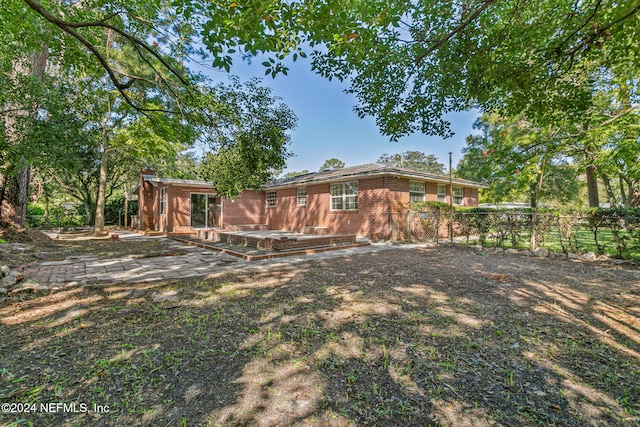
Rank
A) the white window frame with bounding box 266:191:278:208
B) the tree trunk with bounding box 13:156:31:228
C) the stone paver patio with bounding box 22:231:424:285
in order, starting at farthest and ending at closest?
the white window frame with bounding box 266:191:278:208
the tree trunk with bounding box 13:156:31:228
the stone paver patio with bounding box 22:231:424:285

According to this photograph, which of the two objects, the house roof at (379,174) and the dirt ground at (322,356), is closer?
the dirt ground at (322,356)

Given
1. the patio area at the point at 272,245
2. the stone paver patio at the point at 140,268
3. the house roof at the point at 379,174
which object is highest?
the house roof at the point at 379,174

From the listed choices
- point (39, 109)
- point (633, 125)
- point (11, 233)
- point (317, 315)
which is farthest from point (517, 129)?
point (11, 233)

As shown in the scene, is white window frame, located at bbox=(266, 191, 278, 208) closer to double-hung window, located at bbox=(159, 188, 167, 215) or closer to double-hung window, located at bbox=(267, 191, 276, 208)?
double-hung window, located at bbox=(267, 191, 276, 208)

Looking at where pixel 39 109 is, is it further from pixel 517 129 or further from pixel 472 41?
pixel 517 129

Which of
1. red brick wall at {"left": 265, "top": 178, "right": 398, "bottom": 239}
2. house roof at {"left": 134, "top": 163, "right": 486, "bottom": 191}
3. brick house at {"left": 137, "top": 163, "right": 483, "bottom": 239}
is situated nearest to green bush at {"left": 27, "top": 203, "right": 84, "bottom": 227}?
brick house at {"left": 137, "top": 163, "right": 483, "bottom": 239}

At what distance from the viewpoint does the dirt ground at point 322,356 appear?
6.10ft

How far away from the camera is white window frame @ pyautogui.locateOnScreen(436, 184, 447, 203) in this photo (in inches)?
568

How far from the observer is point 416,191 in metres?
13.2

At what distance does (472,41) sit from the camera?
174 inches

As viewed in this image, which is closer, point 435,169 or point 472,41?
point 472,41

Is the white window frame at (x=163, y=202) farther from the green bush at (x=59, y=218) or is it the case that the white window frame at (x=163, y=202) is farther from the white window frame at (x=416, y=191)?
the white window frame at (x=416, y=191)

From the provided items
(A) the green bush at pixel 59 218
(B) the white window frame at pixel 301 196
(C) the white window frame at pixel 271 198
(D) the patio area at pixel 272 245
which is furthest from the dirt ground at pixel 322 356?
(A) the green bush at pixel 59 218

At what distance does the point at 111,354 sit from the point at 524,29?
23.2 ft
